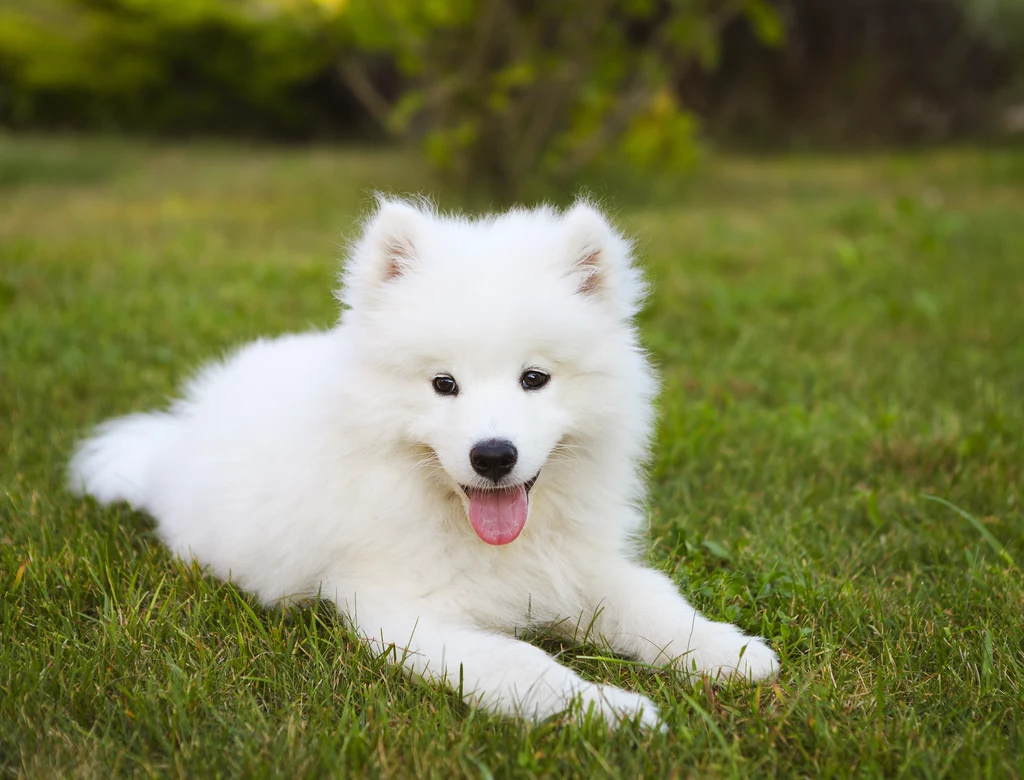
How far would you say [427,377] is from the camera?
213cm

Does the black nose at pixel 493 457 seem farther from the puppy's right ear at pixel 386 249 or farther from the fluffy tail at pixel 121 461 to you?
the fluffy tail at pixel 121 461

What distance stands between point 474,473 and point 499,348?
0.28 meters

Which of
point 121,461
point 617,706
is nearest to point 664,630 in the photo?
point 617,706

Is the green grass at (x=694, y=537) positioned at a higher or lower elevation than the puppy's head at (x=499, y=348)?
lower

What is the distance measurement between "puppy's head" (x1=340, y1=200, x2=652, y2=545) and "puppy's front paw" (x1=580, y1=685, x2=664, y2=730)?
0.41 m

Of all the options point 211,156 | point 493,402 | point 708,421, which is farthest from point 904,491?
point 211,156

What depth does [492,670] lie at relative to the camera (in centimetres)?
198

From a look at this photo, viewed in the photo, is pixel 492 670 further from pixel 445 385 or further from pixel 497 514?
pixel 445 385

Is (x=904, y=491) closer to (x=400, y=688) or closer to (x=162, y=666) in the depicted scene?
(x=400, y=688)

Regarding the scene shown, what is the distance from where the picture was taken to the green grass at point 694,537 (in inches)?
71.7

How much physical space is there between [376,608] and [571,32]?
6.92 meters

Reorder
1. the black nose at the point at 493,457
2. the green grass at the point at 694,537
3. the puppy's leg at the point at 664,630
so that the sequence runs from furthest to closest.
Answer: the puppy's leg at the point at 664,630, the black nose at the point at 493,457, the green grass at the point at 694,537

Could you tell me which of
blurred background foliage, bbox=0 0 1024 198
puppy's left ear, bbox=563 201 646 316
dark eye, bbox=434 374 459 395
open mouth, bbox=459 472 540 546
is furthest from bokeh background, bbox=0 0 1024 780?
blurred background foliage, bbox=0 0 1024 198

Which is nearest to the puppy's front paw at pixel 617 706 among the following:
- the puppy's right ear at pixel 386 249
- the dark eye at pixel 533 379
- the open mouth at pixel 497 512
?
the open mouth at pixel 497 512
